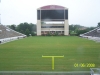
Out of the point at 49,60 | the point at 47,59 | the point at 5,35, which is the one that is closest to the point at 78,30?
the point at 5,35

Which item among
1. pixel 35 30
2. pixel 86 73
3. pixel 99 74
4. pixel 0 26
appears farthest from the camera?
pixel 35 30

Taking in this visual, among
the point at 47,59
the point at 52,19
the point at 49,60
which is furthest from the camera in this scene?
the point at 52,19

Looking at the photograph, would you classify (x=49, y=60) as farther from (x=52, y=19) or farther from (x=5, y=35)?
(x=52, y=19)

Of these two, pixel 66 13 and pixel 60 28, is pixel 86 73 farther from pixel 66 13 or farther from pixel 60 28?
pixel 60 28

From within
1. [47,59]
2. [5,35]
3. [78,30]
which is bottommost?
[78,30]

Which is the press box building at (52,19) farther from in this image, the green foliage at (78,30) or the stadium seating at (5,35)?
the stadium seating at (5,35)

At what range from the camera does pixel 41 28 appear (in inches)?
904

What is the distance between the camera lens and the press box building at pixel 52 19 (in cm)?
2050

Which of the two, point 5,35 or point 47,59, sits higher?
point 47,59

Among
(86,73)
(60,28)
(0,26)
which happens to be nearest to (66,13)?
(60,28)

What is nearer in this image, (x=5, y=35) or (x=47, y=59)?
Answer: (x=47, y=59)

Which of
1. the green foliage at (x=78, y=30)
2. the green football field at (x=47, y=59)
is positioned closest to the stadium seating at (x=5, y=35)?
the green football field at (x=47, y=59)

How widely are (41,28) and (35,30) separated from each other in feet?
6.45

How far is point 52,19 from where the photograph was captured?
20.6 metres
